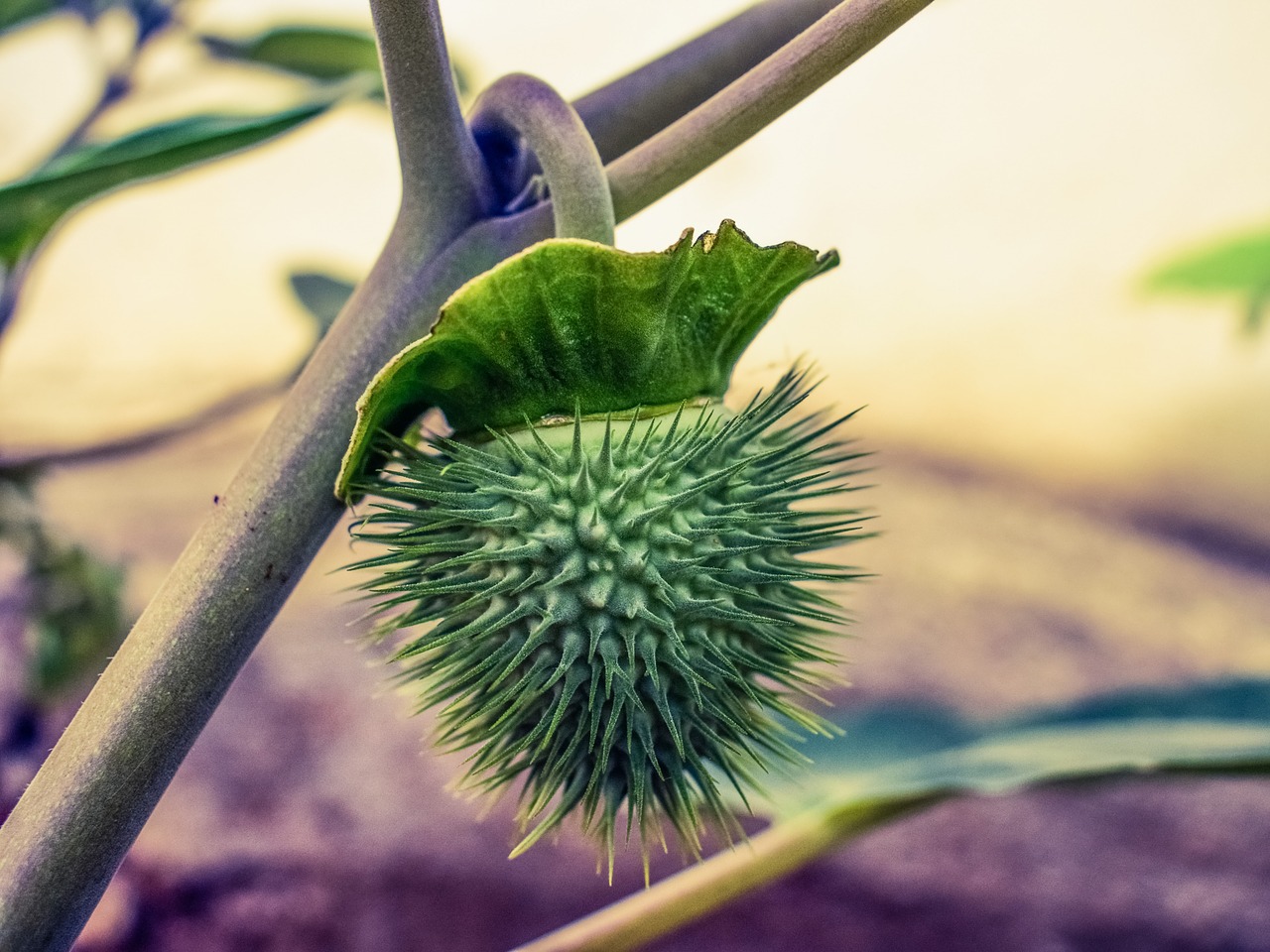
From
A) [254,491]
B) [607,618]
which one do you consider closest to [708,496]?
[607,618]

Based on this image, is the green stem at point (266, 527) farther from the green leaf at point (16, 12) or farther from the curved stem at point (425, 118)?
the green leaf at point (16, 12)

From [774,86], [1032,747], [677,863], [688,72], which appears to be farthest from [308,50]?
[677,863]

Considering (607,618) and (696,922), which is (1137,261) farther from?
(607,618)

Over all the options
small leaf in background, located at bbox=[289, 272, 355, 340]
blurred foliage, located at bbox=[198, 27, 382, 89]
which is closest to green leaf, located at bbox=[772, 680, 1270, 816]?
small leaf in background, located at bbox=[289, 272, 355, 340]

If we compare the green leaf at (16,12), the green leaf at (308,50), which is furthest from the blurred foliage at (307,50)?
the green leaf at (16,12)

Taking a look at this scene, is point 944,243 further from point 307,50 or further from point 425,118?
point 425,118

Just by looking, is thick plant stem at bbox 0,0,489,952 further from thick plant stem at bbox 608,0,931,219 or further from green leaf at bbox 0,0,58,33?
green leaf at bbox 0,0,58,33
